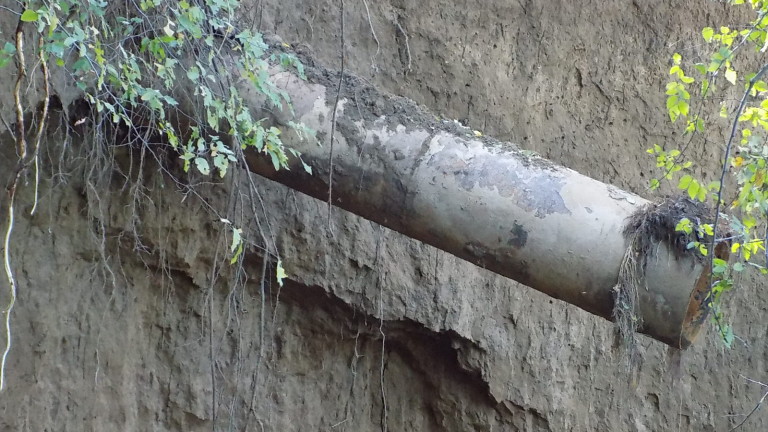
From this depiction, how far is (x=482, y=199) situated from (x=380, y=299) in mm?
1204

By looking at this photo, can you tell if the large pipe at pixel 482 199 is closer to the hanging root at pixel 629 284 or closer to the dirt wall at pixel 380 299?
the hanging root at pixel 629 284

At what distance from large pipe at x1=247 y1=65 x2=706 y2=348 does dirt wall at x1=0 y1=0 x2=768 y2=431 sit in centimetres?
41

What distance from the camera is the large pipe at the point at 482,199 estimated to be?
257cm

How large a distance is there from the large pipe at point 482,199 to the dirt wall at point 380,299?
412 millimetres

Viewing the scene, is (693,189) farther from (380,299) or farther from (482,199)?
(380,299)

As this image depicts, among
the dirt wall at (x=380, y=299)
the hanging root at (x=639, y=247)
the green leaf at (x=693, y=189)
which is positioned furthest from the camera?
the dirt wall at (x=380, y=299)

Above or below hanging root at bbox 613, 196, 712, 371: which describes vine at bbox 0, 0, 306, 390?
above

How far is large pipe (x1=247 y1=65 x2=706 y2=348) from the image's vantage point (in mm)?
2566

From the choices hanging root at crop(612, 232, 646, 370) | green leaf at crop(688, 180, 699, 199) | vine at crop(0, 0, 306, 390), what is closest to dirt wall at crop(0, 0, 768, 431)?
vine at crop(0, 0, 306, 390)

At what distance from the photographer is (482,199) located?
2.67 m

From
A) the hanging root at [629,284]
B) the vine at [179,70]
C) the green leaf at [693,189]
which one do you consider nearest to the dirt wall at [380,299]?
the vine at [179,70]

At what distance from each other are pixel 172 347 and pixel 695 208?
7.40 ft

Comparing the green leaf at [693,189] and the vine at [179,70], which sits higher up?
the vine at [179,70]

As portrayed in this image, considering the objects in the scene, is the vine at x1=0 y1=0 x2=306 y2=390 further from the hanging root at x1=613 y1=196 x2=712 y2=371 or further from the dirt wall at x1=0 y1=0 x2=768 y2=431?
the hanging root at x1=613 y1=196 x2=712 y2=371
